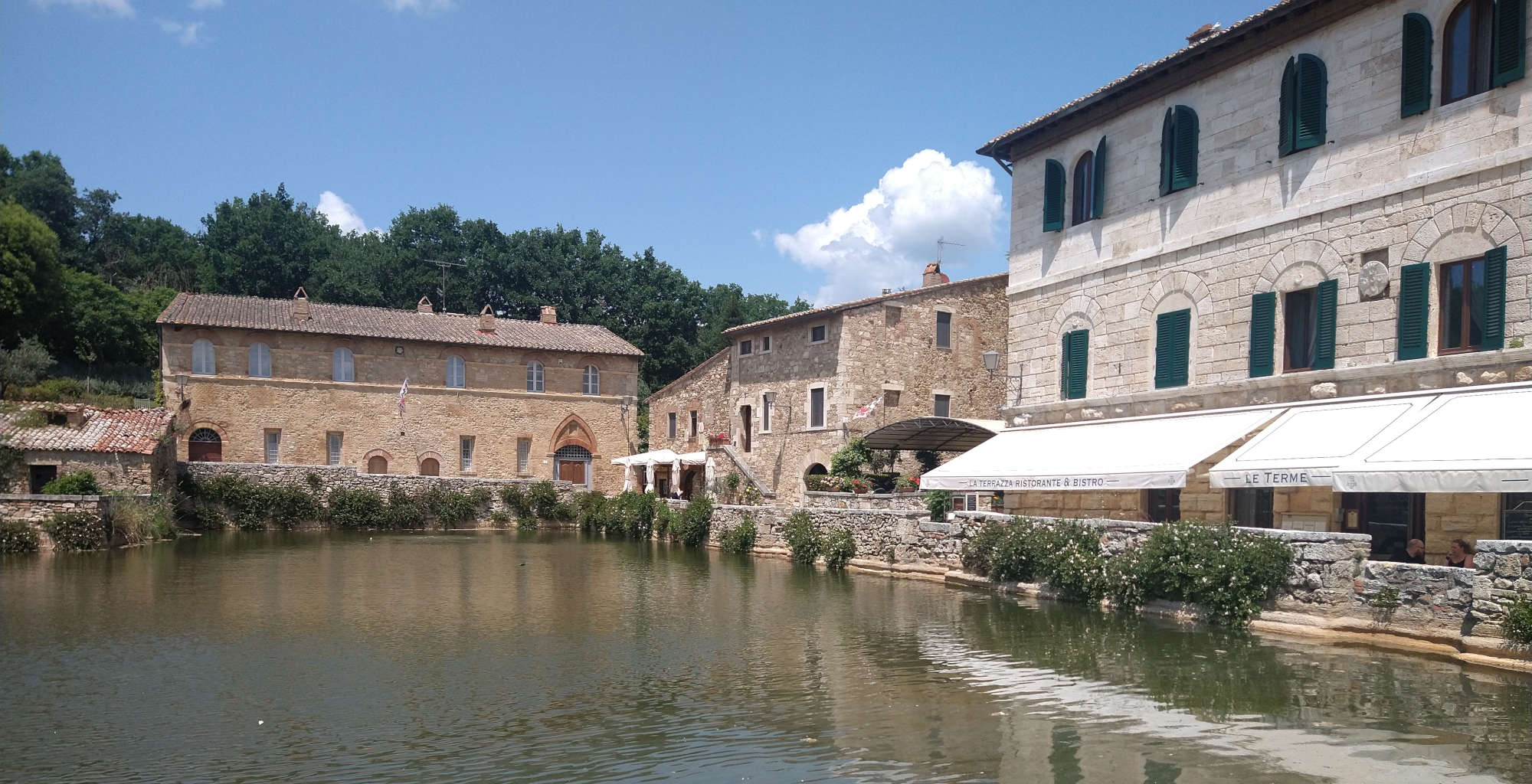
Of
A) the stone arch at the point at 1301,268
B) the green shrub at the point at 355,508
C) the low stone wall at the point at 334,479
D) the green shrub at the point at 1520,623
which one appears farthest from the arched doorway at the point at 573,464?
the green shrub at the point at 1520,623

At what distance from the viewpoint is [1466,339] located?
44.4 ft

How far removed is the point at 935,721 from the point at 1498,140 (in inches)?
432

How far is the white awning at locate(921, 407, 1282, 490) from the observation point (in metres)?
15.1

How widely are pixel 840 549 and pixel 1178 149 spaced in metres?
10.2

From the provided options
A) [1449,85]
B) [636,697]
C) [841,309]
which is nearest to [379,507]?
[841,309]

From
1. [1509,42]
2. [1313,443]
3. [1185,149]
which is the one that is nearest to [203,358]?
[1185,149]

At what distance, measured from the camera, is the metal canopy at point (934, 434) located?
2498cm

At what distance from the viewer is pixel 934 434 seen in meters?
26.3

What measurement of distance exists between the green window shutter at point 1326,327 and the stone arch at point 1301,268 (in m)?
0.13

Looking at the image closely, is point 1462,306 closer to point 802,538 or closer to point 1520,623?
point 1520,623

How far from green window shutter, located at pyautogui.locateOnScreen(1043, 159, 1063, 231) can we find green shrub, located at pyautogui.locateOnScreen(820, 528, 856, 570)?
7631 millimetres

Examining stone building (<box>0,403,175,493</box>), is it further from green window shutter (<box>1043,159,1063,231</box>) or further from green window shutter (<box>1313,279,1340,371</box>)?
green window shutter (<box>1313,279,1340,371</box>)

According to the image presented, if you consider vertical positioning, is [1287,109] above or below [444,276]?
below

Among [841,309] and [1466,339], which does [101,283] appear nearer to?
[841,309]
